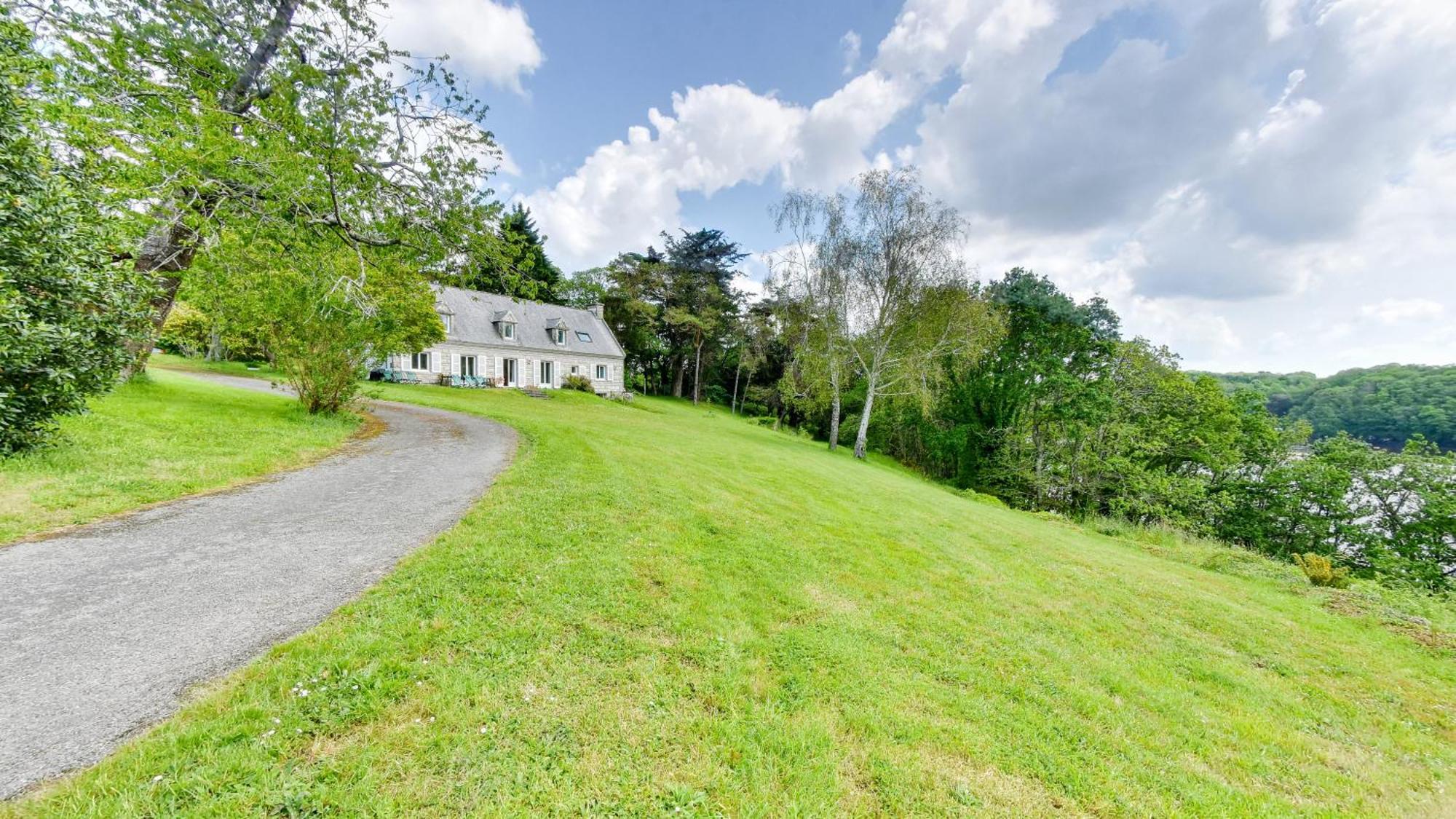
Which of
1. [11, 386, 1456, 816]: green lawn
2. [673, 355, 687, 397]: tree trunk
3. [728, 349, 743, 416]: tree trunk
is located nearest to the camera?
[11, 386, 1456, 816]: green lawn

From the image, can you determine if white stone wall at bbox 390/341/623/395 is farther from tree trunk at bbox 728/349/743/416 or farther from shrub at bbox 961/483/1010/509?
shrub at bbox 961/483/1010/509

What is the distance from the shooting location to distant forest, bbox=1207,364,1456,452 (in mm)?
24344

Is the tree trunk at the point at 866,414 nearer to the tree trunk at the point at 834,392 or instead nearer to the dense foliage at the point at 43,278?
the tree trunk at the point at 834,392

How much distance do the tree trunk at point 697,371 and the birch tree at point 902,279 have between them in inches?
852

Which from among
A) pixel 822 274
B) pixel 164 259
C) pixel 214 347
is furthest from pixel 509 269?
pixel 214 347

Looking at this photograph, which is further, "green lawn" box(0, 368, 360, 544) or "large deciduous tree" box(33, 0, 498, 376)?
"large deciduous tree" box(33, 0, 498, 376)

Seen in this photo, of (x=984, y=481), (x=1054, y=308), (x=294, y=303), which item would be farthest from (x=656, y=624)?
(x=1054, y=308)

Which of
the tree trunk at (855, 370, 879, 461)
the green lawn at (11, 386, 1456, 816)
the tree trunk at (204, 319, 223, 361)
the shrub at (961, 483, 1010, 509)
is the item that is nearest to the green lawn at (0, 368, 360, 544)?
the green lawn at (11, 386, 1456, 816)

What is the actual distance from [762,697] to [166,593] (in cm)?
455

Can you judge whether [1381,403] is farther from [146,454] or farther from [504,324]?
[504,324]

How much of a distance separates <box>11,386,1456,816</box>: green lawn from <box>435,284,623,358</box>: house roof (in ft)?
92.1

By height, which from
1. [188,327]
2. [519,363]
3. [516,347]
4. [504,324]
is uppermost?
[504,324]

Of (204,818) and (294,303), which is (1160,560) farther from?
(294,303)

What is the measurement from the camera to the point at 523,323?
1359 inches
